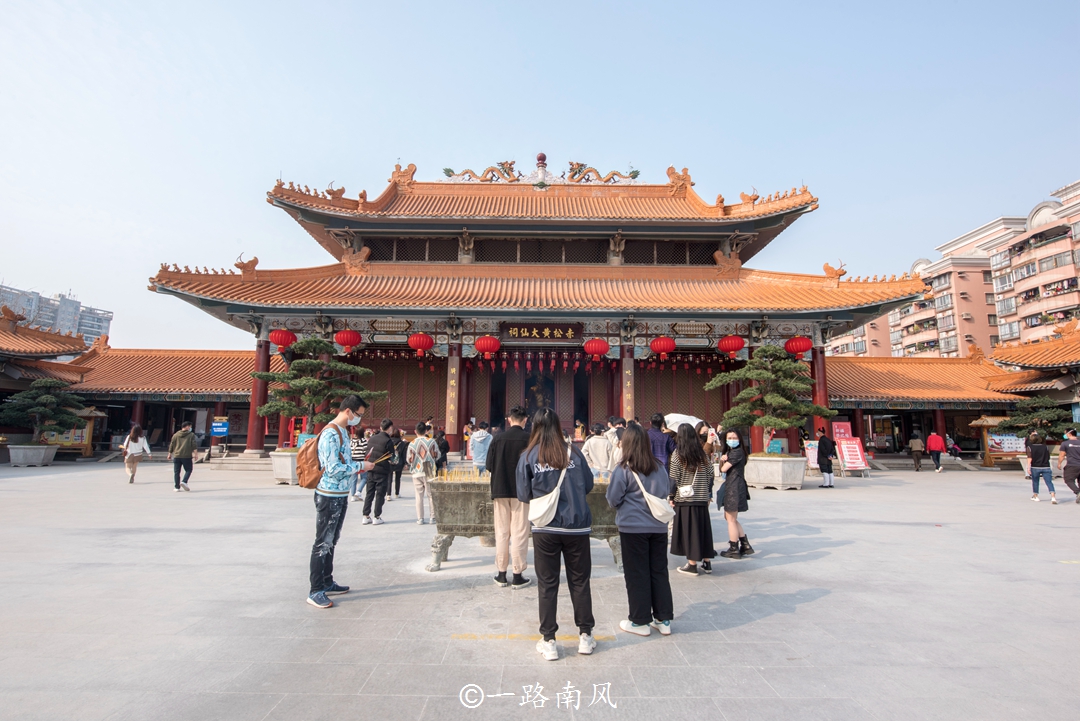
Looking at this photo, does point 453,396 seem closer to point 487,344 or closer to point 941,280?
point 487,344

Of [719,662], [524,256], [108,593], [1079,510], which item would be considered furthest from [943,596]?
[524,256]

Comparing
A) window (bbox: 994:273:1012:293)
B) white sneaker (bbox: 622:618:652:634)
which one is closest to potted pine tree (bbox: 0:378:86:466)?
white sneaker (bbox: 622:618:652:634)

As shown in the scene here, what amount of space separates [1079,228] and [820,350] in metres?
33.8

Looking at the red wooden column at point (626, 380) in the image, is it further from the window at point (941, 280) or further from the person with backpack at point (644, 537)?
the window at point (941, 280)

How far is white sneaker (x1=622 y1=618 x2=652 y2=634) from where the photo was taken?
155 inches

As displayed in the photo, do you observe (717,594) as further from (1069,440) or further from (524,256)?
(524,256)

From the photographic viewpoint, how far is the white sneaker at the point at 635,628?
3939mm

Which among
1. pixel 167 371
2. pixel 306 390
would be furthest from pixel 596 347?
pixel 167 371

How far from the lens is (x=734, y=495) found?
6.29 meters

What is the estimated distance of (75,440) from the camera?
795 inches

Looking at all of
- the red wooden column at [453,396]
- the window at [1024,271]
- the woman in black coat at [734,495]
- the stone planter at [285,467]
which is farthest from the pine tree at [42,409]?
the window at [1024,271]

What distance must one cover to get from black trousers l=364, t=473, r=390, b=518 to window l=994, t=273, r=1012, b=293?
2032 inches

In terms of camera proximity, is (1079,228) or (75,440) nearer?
(75,440)

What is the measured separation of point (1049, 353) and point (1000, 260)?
31036 millimetres
